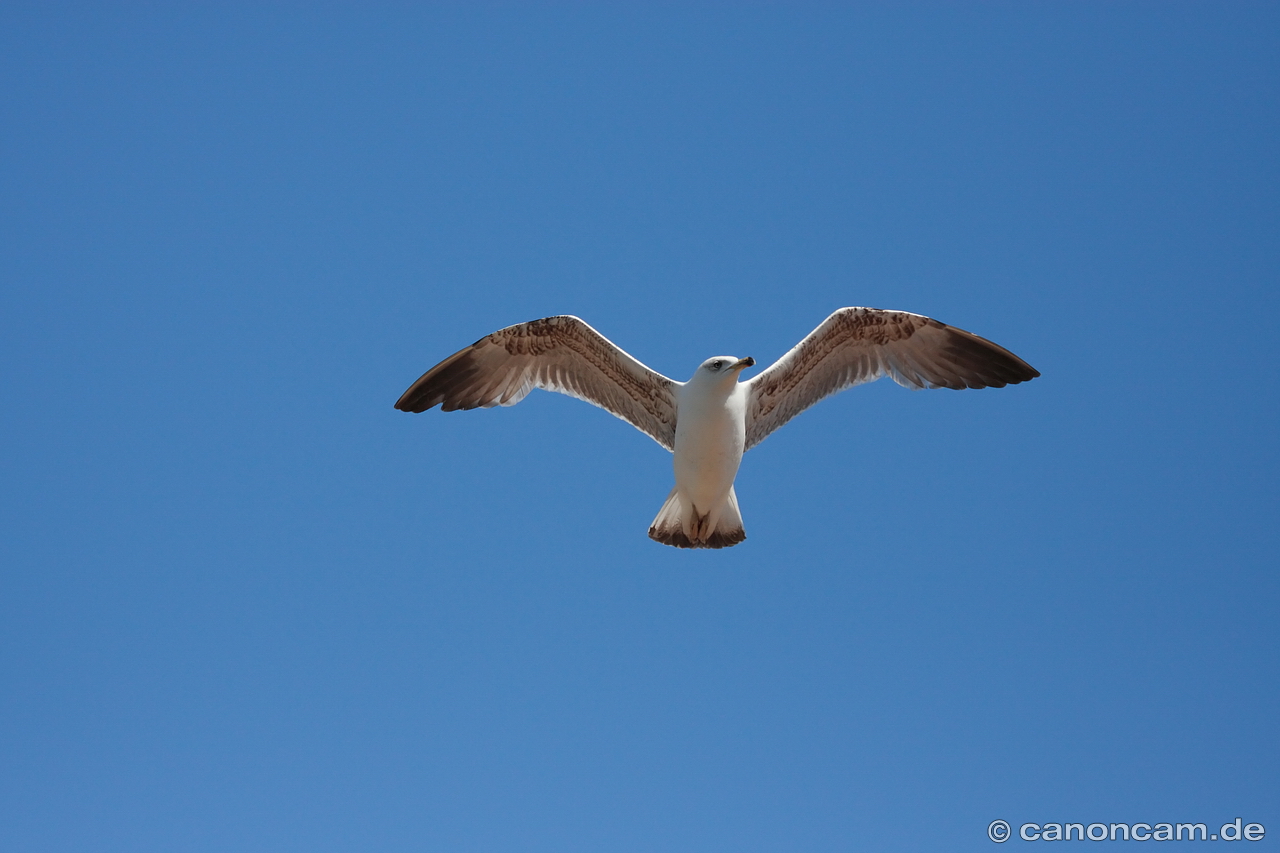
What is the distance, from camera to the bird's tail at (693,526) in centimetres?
1090

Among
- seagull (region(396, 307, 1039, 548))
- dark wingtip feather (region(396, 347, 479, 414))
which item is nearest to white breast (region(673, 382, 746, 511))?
seagull (region(396, 307, 1039, 548))

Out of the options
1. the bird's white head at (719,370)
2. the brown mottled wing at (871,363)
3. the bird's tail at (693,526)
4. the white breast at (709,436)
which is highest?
the brown mottled wing at (871,363)

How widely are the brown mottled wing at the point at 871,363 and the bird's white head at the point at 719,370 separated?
559mm

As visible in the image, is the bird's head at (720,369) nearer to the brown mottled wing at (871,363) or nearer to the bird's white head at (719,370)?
the bird's white head at (719,370)

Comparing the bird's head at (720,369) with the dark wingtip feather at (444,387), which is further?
the dark wingtip feather at (444,387)

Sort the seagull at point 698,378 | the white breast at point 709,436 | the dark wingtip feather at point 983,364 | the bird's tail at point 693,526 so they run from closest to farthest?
the white breast at point 709,436, the seagull at point 698,378, the dark wingtip feather at point 983,364, the bird's tail at point 693,526

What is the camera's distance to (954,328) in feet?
34.6

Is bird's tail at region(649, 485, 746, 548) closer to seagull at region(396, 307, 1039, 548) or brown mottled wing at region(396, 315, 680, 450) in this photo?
seagull at region(396, 307, 1039, 548)

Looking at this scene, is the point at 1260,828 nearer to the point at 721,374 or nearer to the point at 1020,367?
the point at 1020,367

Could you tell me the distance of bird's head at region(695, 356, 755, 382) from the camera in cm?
985

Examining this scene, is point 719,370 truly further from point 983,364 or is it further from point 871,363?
point 983,364

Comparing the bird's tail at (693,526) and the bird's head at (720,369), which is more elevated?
the bird's head at (720,369)

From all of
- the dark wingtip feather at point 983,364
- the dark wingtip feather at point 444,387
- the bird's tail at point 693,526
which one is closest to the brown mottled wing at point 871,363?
the dark wingtip feather at point 983,364

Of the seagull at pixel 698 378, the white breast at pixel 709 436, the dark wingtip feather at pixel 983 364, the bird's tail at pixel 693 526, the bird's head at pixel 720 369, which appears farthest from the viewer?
the bird's tail at pixel 693 526
